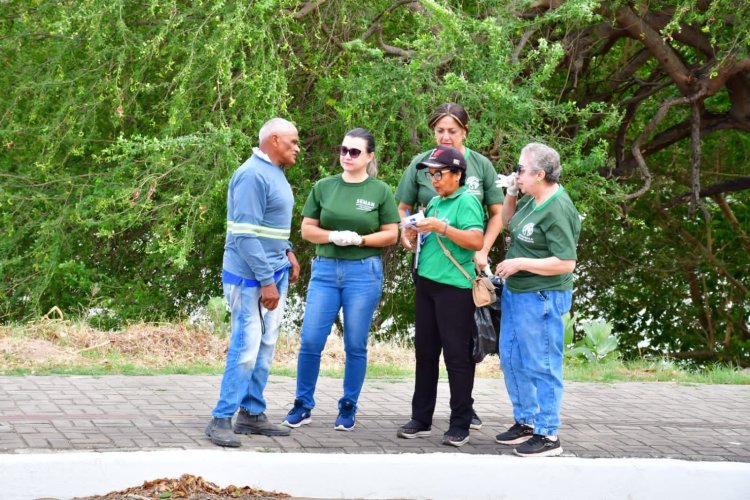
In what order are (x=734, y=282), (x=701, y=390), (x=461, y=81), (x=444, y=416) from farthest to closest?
(x=734, y=282)
(x=461, y=81)
(x=701, y=390)
(x=444, y=416)

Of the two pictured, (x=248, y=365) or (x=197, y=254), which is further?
(x=197, y=254)

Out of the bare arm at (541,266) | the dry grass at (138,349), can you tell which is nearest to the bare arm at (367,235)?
the bare arm at (541,266)

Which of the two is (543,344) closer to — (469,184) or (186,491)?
(469,184)

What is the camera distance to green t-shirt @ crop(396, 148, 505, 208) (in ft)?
23.8

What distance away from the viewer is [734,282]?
802 inches

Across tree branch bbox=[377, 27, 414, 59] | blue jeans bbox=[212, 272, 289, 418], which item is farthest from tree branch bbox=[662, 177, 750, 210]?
blue jeans bbox=[212, 272, 289, 418]

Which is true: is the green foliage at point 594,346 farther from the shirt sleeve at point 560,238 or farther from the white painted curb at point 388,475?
the shirt sleeve at point 560,238

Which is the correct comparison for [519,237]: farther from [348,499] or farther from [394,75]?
[394,75]

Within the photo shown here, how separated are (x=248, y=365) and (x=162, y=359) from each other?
3854mm

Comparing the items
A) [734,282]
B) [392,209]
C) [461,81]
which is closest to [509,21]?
[461,81]

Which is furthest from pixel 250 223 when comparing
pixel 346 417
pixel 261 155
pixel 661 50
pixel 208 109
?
pixel 661 50

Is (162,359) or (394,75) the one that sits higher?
(394,75)

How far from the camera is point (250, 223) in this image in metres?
6.52

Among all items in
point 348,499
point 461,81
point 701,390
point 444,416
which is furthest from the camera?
point 461,81
